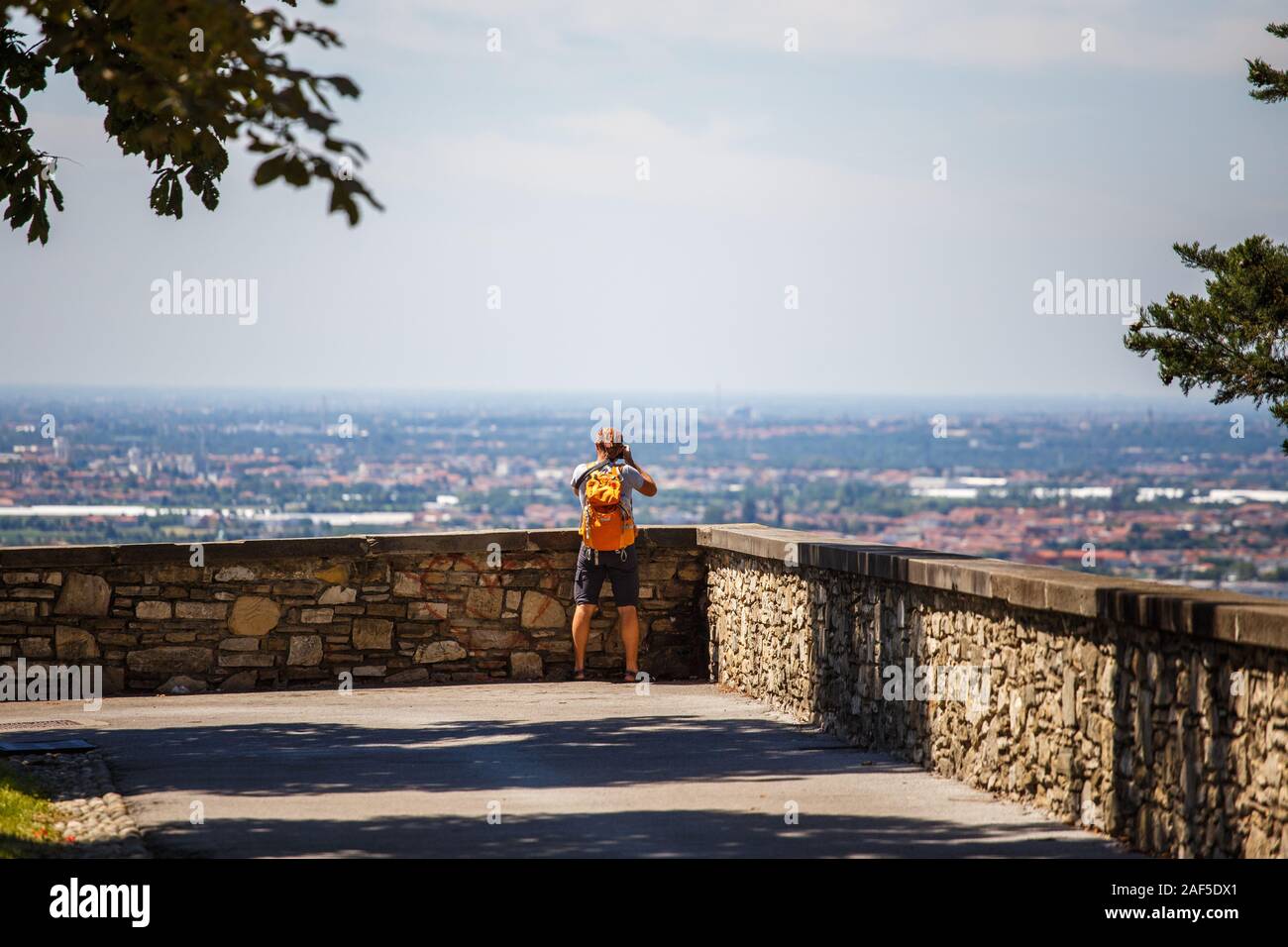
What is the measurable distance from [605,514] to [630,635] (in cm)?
109

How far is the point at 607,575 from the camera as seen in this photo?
1232 centimetres

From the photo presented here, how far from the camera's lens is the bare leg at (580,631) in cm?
1232

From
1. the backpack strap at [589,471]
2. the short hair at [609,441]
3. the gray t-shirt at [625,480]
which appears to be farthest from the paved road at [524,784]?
the short hair at [609,441]

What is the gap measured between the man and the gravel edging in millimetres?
4343

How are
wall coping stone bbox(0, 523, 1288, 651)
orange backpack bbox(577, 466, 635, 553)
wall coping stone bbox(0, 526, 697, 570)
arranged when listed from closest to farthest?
wall coping stone bbox(0, 523, 1288, 651)
wall coping stone bbox(0, 526, 697, 570)
orange backpack bbox(577, 466, 635, 553)

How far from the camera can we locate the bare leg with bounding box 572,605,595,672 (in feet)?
40.4

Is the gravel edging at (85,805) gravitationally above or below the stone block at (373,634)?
below

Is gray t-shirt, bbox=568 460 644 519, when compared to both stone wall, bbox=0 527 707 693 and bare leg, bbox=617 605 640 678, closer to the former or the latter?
stone wall, bbox=0 527 707 693

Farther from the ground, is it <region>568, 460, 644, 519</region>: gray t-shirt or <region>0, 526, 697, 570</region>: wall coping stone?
<region>568, 460, 644, 519</region>: gray t-shirt

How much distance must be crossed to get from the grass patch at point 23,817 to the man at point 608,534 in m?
5.11

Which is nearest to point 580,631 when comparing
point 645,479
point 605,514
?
point 605,514

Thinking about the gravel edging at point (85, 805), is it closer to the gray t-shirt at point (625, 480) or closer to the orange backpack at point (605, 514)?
the orange backpack at point (605, 514)

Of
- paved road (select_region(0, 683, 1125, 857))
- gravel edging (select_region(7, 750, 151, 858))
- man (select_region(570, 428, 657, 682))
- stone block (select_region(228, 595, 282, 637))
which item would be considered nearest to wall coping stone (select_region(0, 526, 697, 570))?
stone block (select_region(228, 595, 282, 637))

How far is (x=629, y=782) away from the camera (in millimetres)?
7930
